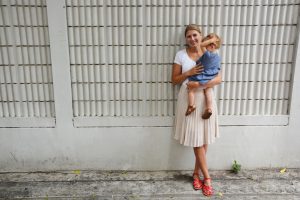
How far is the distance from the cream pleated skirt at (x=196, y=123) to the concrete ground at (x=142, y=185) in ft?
2.02

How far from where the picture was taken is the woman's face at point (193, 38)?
3545 mm

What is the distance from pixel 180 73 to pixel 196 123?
62cm

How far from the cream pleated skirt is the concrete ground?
0.61m

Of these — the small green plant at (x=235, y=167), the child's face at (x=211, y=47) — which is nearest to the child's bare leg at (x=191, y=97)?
the child's face at (x=211, y=47)

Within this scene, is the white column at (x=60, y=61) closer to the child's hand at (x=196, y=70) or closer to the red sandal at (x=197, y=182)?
the child's hand at (x=196, y=70)

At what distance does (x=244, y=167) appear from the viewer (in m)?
4.33

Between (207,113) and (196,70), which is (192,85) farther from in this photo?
(207,113)

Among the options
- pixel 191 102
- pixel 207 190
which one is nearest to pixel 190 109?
pixel 191 102

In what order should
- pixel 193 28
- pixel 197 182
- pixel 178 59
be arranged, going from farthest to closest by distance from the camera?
pixel 197 182 → pixel 178 59 → pixel 193 28

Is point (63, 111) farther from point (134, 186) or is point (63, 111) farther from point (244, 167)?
point (244, 167)

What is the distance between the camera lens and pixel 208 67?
3.56 metres

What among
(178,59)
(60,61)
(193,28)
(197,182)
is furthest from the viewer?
(197,182)

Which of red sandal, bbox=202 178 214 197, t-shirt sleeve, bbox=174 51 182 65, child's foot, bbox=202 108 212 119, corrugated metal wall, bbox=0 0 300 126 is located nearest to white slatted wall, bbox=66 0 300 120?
corrugated metal wall, bbox=0 0 300 126

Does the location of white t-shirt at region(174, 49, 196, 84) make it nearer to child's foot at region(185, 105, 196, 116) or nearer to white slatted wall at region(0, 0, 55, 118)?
child's foot at region(185, 105, 196, 116)
